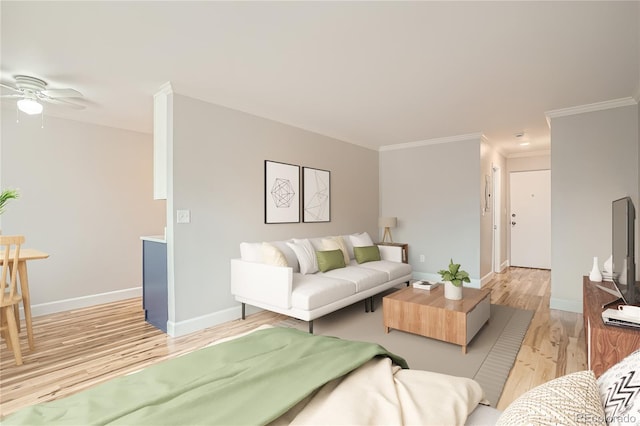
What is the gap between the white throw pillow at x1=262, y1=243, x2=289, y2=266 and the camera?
3.23m

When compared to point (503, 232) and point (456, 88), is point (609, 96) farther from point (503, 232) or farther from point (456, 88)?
Result: point (503, 232)

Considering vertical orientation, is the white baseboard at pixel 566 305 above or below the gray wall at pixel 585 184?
below

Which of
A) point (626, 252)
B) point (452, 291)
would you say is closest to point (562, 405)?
point (626, 252)

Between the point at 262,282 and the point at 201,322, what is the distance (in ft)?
2.54

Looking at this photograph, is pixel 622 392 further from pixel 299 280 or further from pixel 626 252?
pixel 299 280

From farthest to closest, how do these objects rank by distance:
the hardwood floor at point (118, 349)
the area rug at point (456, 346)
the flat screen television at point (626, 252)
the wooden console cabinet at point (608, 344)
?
the area rug at point (456, 346)
the hardwood floor at point (118, 349)
the flat screen television at point (626, 252)
the wooden console cabinet at point (608, 344)

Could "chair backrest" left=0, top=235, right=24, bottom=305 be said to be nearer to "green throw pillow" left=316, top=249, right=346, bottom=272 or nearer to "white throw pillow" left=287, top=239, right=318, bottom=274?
"white throw pillow" left=287, top=239, right=318, bottom=274

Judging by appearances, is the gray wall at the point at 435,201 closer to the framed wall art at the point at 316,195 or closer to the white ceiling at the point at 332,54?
the white ceiling at the point at 332,54

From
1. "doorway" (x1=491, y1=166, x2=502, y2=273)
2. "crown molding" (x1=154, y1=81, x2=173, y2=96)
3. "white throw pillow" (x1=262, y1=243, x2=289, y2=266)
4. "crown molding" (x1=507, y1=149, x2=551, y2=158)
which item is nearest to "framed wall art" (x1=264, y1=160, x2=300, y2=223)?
"white throw pillow" (x1=262, y1=243, x2=289, y2=266)

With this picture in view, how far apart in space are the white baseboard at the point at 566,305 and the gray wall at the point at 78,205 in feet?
18.0

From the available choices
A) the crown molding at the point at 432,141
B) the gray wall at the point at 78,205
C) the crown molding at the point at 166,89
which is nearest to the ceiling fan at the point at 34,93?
the crown molding at the point at 166,89

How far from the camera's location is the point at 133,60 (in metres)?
2.52

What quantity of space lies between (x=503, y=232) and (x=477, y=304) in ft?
14.4

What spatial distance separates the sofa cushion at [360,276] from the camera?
3.48m
